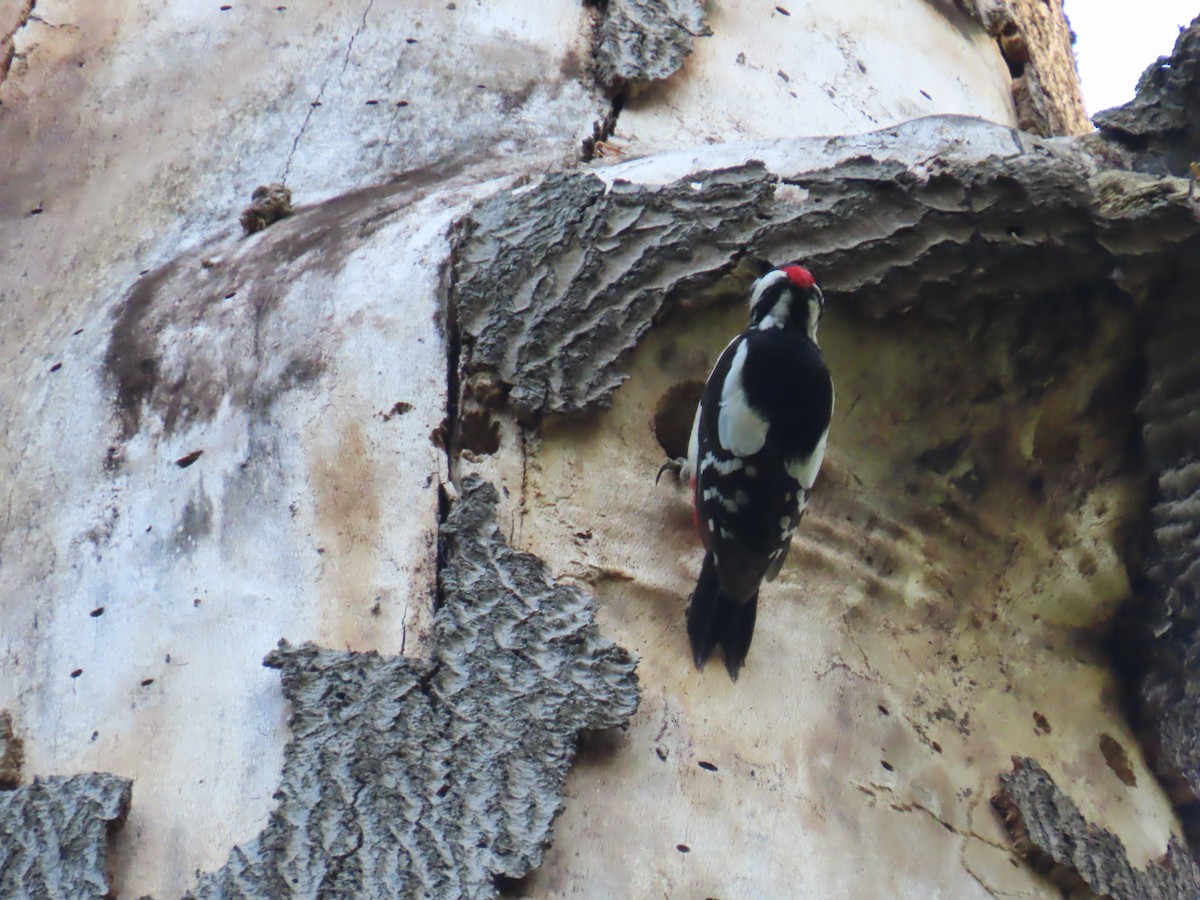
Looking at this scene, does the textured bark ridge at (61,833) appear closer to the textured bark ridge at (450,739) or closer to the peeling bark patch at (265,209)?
the textured bark ridge at (450,739)

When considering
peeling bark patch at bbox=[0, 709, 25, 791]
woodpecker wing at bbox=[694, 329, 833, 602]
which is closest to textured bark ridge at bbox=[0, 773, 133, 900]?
peeling bark patch at bbox=[0, 709, 25, 791]

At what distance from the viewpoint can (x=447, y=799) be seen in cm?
181

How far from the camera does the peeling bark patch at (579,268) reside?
7.32ft

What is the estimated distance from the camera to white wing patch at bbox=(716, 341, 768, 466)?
264 centimetres

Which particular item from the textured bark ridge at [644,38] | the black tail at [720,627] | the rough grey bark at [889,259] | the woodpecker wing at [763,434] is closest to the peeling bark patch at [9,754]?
the rough grey bark at [889,259]

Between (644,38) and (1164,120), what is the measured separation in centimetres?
110

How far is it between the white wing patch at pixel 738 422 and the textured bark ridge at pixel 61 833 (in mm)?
1317

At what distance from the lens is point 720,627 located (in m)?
2.13

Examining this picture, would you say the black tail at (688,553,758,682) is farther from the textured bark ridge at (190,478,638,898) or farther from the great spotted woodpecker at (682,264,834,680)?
the textured bark ridge at (190,478,638,898)

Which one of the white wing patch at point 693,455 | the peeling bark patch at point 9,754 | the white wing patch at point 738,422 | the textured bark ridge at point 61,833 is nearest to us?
the textured bark ridge at point 61,833

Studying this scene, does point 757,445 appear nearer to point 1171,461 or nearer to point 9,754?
point 1171,461

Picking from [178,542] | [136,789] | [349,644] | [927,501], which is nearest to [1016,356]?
[927,501]

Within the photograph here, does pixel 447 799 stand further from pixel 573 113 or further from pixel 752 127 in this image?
pixel 752 127

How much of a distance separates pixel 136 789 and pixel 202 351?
0.78 meters
